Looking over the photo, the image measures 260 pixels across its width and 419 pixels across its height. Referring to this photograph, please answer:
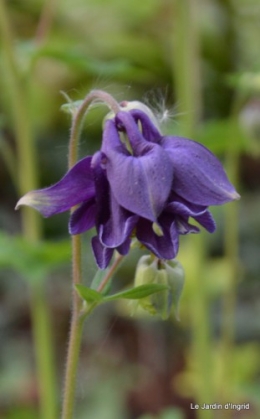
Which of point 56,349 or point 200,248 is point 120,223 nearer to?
point 200,248

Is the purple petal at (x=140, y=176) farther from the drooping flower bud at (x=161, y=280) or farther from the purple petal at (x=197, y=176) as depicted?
the drooping flower bud at (x=161, y=280)

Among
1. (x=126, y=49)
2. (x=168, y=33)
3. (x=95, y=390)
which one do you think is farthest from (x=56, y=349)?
(x=168, y=33)

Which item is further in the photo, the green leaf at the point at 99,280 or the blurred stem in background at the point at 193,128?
the blurred stem in background at the point at 193,128

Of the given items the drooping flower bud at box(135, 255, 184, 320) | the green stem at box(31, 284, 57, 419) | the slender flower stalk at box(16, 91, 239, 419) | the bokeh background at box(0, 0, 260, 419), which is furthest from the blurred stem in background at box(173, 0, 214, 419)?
the slender flower stalk at box(16, 91, 239, 419)

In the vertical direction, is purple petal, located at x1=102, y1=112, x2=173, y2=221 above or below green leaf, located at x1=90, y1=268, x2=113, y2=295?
above

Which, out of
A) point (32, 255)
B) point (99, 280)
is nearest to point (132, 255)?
point (32, 255)

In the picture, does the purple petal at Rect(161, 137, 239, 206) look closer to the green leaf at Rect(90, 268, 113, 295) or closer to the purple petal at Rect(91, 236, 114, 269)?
the purple petal at Rect(91, 236, 114, 269)

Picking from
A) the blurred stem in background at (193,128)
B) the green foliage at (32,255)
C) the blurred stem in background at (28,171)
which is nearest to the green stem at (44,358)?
the blurred stem in background at (28,171)

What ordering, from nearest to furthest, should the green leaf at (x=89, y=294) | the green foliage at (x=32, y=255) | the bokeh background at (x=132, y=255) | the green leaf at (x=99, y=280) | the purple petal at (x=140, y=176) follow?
the purple petal at (x=140, y=176), the green leaf at (x=89, y=294), the green leaf at (x=99, y=280), the green foliage at (x=32, y=255), the bokeh background at (x=132, y=255)
